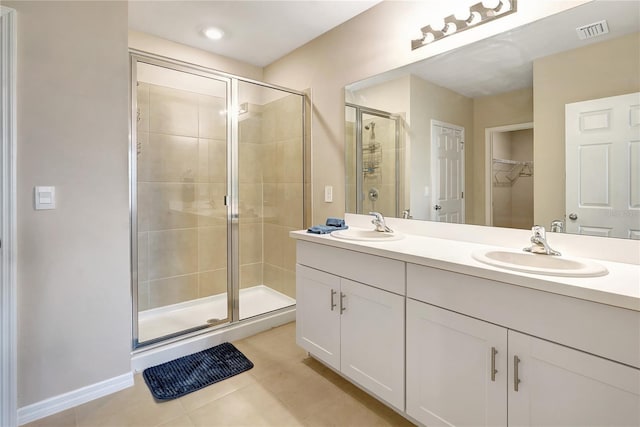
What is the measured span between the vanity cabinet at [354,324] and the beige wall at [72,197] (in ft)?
3.54

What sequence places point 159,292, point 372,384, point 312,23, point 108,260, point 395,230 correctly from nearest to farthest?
1. point 372,384
2. point 108,260
3. point 395,230
4. point 312,23
5. point 159,292

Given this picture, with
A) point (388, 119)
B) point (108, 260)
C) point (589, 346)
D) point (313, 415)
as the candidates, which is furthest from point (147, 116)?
point (589, 346)

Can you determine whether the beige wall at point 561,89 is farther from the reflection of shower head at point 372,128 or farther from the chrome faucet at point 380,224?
the reflection of shower head at point 372,128

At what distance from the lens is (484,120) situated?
1.75 meters

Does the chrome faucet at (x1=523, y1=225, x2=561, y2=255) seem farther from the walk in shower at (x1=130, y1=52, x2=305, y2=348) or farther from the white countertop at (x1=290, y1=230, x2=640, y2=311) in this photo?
the walk in shower at (x1=130, y1=52, x2=305, y2=348)

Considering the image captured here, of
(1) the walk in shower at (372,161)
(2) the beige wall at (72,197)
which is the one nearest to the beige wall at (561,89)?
(1) the walk in shower at (372,161)

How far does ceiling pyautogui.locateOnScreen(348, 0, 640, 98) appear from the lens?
1.32 metres

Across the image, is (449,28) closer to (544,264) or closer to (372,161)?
(372,161)

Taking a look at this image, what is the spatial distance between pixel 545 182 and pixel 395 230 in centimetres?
89

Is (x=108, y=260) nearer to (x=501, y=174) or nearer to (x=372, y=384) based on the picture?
(x=372, y=384)

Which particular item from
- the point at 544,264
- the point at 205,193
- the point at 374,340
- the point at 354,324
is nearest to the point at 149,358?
the point at 205,193

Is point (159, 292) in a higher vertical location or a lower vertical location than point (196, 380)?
higher

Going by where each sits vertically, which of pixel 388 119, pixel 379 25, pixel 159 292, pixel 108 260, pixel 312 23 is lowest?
pixel 159 292

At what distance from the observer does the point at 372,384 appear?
1.61 metres
